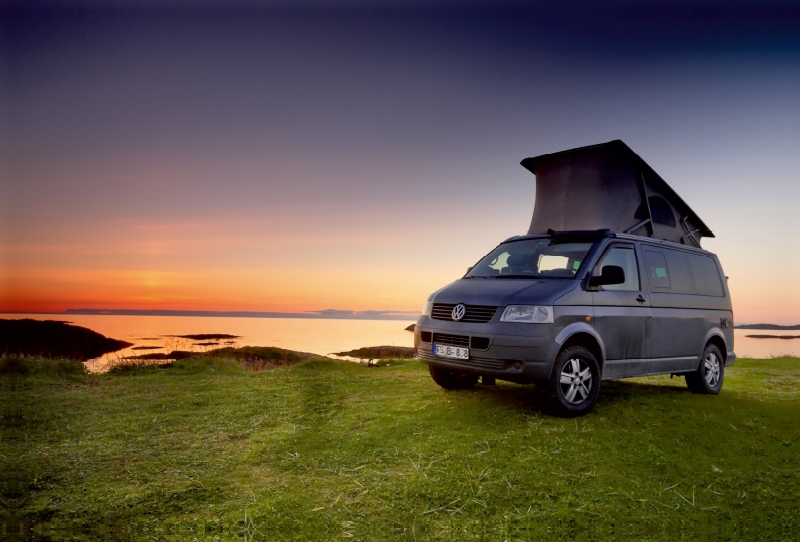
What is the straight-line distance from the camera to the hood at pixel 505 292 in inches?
260

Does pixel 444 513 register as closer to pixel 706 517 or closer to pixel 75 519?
pixel 706 517

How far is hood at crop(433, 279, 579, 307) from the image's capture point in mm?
6605

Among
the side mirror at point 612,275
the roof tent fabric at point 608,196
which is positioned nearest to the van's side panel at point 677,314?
the roof tent fabric at point 608,196

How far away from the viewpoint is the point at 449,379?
26.7ft

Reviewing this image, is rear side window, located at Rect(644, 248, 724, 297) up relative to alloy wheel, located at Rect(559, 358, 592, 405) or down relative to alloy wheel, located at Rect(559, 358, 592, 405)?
up

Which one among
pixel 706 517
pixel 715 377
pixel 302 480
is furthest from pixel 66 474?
pixel 715 377

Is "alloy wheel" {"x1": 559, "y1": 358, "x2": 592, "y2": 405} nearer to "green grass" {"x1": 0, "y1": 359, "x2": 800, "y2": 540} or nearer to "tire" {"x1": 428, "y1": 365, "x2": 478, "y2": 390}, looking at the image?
"green grass" {"x1": 0, "y1": 359, "x2": 800, "y2": 540}

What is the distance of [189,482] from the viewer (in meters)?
4.79

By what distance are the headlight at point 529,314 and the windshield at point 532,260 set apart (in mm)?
897

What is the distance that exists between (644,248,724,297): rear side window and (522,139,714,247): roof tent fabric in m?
0.74

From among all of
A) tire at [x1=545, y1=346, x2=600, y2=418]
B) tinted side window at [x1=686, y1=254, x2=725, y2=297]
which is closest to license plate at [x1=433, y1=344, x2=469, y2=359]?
tire at [x1=545, y1=346, x2=600, y2=418]

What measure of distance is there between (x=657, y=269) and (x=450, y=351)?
381 centimetres

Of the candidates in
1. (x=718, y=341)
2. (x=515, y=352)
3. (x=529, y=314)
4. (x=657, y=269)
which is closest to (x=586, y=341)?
(x=529, y=314)

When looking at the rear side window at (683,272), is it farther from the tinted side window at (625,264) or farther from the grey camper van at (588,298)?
the tinted side window at (625,264)
